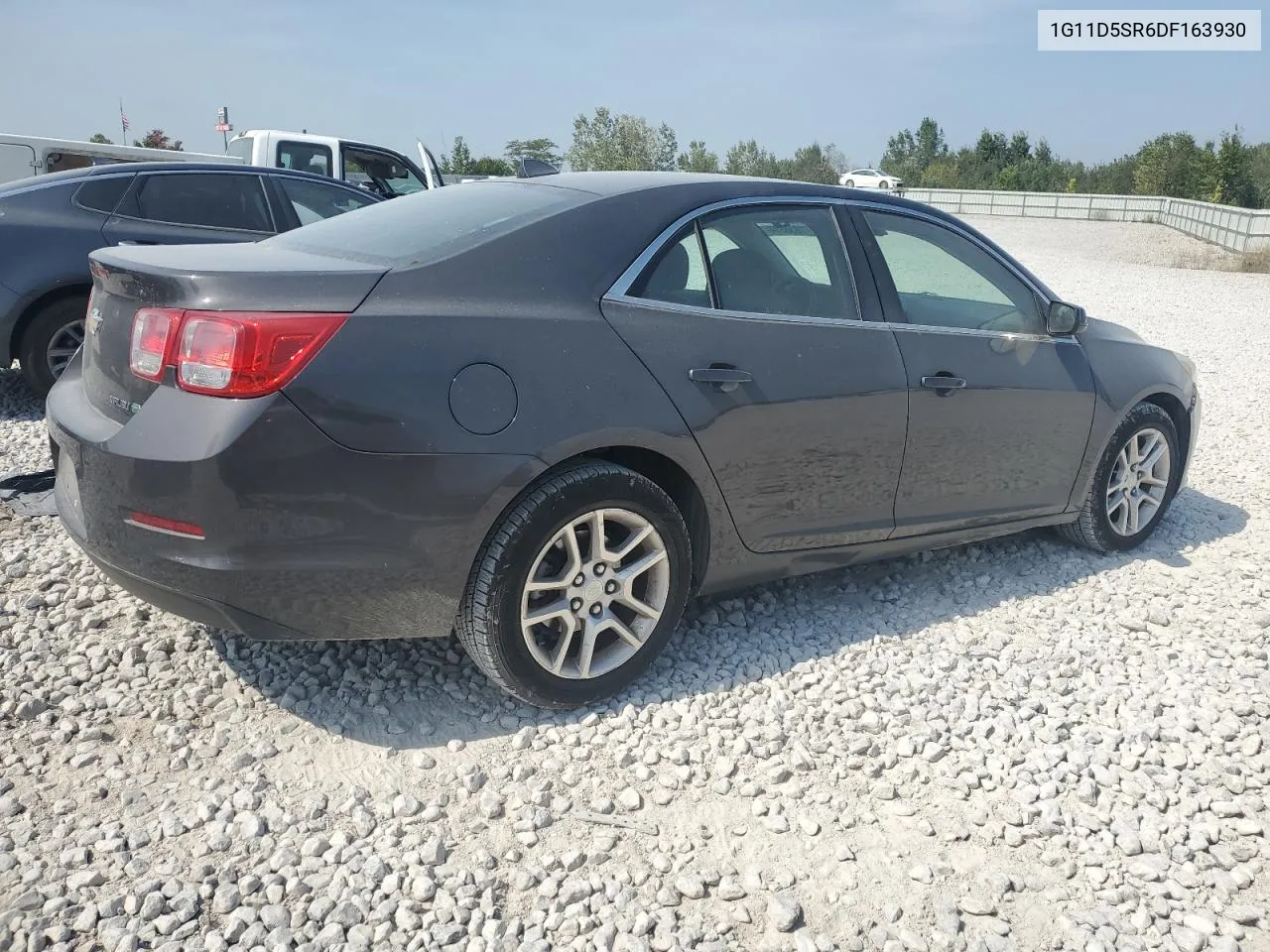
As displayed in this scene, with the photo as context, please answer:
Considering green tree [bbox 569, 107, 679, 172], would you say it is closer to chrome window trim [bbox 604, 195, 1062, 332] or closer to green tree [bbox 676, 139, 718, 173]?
green tree [bbox 676, 139, 718, 173]

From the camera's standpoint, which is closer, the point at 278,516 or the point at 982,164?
the point at 278,516

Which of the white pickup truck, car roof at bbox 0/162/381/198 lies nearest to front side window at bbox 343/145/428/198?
the white pickup truck

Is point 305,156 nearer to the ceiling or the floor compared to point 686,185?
nearer to the ceiling

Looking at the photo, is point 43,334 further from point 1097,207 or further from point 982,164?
point 982,164

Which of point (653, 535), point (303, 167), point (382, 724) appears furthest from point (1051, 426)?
point (303, 167)

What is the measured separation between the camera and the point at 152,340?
280 centimetres

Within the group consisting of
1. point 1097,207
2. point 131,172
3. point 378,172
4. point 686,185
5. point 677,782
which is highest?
point 1097,207

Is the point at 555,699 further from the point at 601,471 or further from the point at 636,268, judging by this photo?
the point at 636,268

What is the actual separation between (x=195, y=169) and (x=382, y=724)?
18.5 feet

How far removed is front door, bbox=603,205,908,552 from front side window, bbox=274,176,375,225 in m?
4.97

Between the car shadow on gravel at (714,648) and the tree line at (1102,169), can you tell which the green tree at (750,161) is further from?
the car shadow on gravel at (714,648)

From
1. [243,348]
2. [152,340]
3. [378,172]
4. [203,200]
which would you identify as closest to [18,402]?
[203,200]

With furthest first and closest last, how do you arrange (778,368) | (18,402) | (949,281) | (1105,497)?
(18,402) → (1105,497) → (949,281) → (778,368)

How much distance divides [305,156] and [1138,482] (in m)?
11.6
